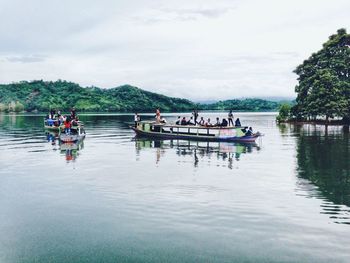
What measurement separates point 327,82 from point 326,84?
32.1 inches

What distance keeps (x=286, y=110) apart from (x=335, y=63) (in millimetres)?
17586

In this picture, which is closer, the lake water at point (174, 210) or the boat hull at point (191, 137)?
the lake water at point (174, 210)

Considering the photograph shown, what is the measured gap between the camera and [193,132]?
2063 inches

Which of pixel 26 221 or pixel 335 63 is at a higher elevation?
pixel 335 63

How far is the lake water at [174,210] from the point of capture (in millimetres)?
13062

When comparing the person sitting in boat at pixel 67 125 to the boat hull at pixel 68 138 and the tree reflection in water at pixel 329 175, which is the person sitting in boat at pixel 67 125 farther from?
the tree reflection in water at pixel 329 175

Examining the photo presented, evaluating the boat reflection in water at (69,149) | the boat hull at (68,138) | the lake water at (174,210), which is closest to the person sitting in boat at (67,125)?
the boat hull at (68,138)

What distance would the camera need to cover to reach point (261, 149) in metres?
40.9

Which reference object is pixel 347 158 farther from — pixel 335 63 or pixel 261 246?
pixel 335 63

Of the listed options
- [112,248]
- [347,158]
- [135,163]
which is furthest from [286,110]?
[112,248]

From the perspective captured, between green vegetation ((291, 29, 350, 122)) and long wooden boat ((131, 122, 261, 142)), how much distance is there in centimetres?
3253

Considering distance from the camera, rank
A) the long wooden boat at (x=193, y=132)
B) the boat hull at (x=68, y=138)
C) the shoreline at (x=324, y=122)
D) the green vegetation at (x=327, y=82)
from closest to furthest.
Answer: the boat hull at (x=68, y=138), the long wooden boat at (x=193, y=132), the green vegetation at (x=327, y=82), the shoreline at (x=324, y=122)

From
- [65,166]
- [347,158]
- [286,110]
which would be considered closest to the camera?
[65,166]

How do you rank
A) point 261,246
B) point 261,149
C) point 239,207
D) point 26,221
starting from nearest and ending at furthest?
point 261,246 < point 26,221 < point 239,207 < point 261,149
